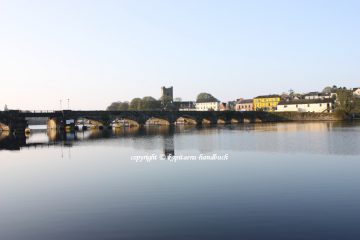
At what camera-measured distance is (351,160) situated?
38906 mm

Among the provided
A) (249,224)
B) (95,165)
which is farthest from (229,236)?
(95,165)

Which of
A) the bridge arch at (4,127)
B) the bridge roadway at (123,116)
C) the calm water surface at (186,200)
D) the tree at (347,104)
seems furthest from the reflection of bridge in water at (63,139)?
the tree at (347,104)

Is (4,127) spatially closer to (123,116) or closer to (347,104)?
(123,116)

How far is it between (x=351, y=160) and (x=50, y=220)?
31.2 meters

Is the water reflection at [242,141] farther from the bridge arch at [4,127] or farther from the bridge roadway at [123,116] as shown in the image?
the bridge arch at [4,127]

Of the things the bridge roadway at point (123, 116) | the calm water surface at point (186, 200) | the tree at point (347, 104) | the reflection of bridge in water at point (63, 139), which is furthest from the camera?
the tree at point (347, 104)

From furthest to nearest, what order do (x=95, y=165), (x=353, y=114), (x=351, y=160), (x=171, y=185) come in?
(x=353, y=114)
(x=95, y=165)
(x=351, y=160)
(x=171, y=185)

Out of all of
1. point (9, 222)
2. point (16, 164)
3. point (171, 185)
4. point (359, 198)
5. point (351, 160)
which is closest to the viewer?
point (9, 222)

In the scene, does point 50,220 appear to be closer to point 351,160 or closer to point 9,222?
point 9,222

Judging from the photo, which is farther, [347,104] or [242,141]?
[347,104]

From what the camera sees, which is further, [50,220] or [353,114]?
[353,114]

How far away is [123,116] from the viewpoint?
14850 centimetres

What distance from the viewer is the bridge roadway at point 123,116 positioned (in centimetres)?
11869

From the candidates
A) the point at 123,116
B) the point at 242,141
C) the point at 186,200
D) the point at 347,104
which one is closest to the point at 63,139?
the point at 242,141
